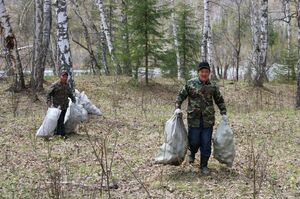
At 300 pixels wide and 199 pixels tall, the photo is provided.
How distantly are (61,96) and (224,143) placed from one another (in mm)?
4309

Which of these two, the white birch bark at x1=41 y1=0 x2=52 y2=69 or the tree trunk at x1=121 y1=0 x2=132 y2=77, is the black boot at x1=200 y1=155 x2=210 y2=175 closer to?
the white birch bark at x1=41 y1=0 x2=52 y2=69

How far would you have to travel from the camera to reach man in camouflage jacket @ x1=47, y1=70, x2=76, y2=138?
1003cm

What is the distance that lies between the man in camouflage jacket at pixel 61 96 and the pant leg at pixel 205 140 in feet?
12.9

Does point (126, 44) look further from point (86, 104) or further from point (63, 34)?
point (86, 104)

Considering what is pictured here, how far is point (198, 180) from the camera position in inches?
286

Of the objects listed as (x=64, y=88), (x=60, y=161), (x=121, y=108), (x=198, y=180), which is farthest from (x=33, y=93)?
Result: (x=198, y=180)

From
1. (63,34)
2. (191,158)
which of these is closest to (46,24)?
(63,34)

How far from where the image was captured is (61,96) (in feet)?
33.4

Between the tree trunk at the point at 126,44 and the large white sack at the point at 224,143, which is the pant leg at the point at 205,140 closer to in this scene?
the large white sack at the point at 224,143

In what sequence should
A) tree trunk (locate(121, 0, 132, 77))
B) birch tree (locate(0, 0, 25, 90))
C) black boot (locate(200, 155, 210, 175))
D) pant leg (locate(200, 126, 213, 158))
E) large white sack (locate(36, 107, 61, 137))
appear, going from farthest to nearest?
tree trunk (locate(121, 0, 132, 77)), birch tree (locate(0, 0, 25, 90)), large white sack (locate(36, 107, 61, 137)), black boot (locate(200, 155, 210, 175)), pant leg (locate(200, 126, 213, 158))

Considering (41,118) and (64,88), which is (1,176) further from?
(41,118)

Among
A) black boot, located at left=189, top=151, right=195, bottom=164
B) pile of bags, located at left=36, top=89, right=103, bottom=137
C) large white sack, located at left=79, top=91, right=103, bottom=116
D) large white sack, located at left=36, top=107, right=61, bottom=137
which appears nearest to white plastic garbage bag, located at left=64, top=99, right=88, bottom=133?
pile of bags, located at left=36, top=89, right=103, bottom=137

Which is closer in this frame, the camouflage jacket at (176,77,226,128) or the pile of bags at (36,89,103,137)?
the camouflage jacket at (176,77,226,128)

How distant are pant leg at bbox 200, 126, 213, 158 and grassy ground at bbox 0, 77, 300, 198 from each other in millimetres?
424
